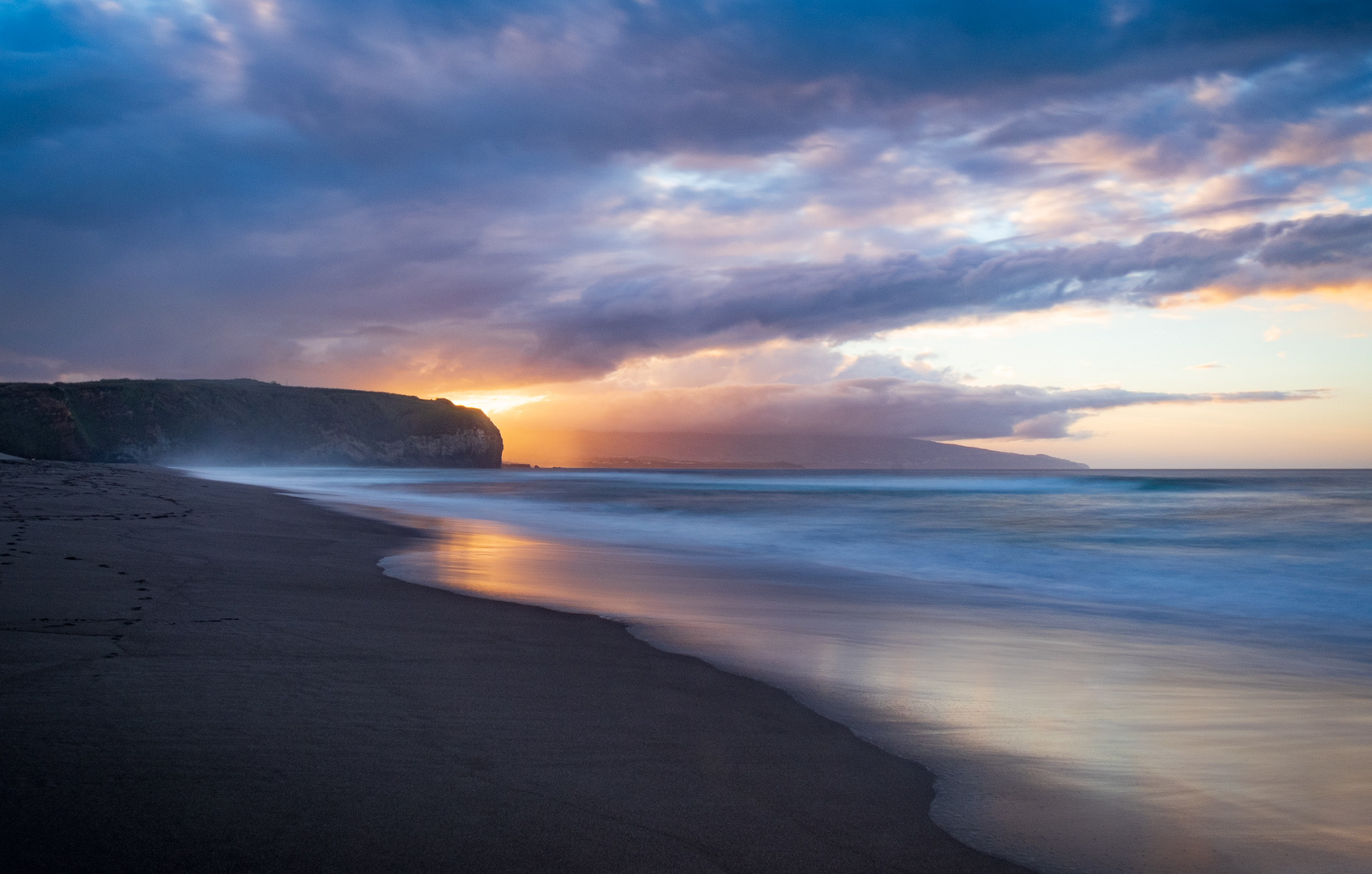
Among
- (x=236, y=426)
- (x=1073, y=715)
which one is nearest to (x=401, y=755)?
(x=1073, y=715)

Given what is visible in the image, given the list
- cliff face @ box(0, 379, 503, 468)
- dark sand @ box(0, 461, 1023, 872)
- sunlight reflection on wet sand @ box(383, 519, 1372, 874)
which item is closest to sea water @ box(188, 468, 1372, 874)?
sunlight reflection on wet sand @ box(383, 519, 1372, 874)

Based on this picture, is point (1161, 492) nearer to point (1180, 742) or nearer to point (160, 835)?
point (1180, 742)

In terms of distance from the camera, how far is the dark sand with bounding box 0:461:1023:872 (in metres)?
1.66

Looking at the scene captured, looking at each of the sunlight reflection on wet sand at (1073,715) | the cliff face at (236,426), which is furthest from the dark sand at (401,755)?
the cliff face at (236,426)

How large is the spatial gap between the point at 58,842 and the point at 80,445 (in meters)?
79.6

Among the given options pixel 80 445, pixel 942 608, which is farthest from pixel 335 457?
pixel 942 608

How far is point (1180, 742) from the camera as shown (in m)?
2.86

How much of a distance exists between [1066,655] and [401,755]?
12.2 ft

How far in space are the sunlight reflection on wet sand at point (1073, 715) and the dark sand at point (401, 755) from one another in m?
0.26

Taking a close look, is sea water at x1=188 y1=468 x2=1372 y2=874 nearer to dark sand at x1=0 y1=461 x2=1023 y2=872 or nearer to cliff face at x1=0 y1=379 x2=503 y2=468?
dark sand at x1=0 y1=461 x2=1023 y2=872

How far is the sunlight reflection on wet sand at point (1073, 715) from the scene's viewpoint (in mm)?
2035

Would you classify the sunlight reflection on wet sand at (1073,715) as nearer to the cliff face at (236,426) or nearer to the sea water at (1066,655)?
the sea water at (1066,655)

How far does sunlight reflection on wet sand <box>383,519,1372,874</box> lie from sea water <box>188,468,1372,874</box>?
12mm

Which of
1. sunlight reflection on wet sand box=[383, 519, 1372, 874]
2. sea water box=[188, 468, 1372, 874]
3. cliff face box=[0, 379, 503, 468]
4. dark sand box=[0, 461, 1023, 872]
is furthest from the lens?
cliff face box=[0, 379, 503, 468]
